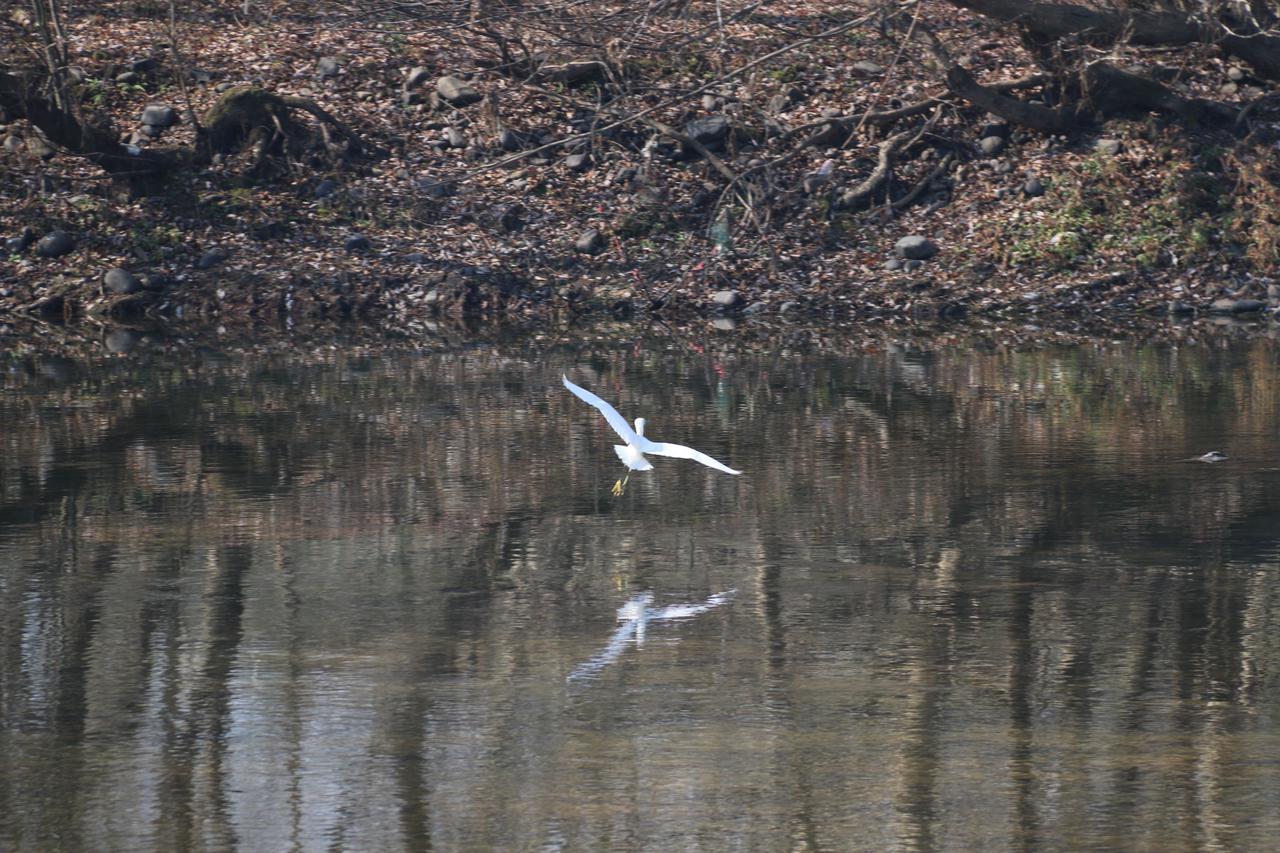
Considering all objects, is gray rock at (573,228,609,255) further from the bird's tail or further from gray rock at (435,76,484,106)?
the bird's tail

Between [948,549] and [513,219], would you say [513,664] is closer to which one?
[948,549]

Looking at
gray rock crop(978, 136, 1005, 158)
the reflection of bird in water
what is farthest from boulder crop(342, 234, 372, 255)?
the reflection of bird in water

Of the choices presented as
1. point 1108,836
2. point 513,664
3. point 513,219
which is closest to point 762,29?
point 513,219

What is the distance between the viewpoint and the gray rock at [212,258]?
20.5 meters

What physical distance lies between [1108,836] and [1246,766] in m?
0.81

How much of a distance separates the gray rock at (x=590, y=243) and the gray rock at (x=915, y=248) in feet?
11.1

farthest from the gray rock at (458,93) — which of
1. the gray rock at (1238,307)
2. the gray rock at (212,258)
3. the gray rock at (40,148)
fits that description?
the gray rock at (1238,307)

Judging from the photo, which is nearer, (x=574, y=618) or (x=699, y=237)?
(x=574, y=618)

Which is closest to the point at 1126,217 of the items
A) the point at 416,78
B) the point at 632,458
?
the point at 416,78

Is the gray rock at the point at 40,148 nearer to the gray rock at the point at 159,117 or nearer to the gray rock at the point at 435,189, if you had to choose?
the gray rock at the point at 159,117

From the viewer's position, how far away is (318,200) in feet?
71.5

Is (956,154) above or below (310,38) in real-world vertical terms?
below

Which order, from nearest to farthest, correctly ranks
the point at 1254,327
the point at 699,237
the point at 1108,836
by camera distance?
the point at 1108,836
the point at 1254,327
the point at 699,237

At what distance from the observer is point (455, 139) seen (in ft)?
74.6
